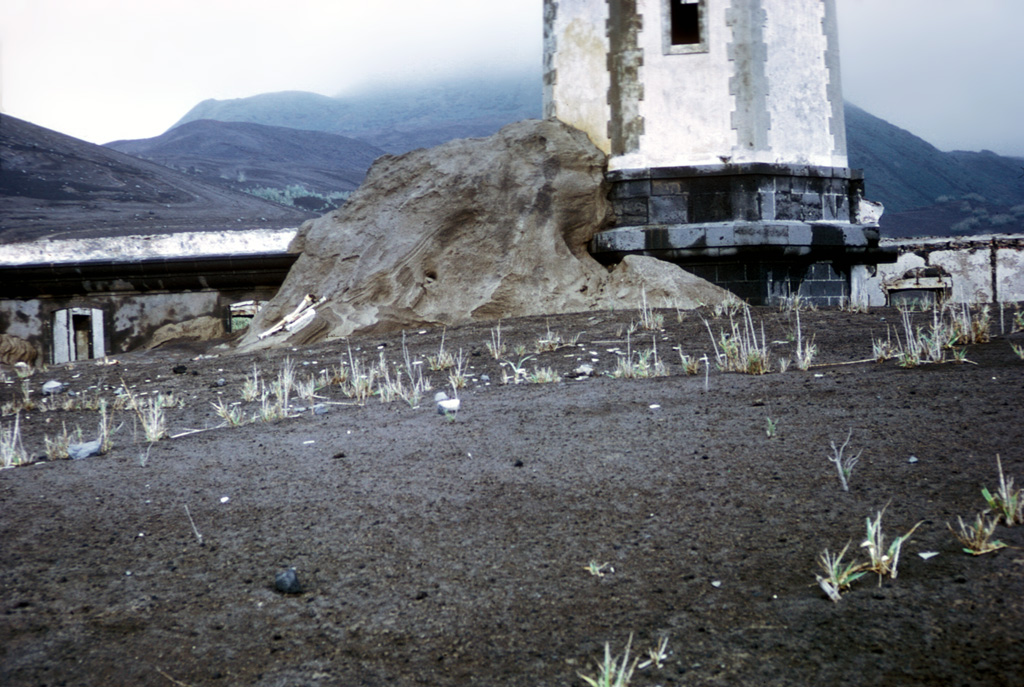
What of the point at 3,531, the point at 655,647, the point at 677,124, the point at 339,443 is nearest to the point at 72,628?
the point at 3,531

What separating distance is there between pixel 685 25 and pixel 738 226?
3.51 m

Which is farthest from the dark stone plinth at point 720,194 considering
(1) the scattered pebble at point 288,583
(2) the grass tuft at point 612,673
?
(2) the grass tuft at point 612,673

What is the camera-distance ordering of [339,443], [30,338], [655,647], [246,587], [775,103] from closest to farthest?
[655,647]
[246,587]
[339,443]
[775,103]
[30,338]

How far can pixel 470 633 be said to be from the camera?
83.4 inches

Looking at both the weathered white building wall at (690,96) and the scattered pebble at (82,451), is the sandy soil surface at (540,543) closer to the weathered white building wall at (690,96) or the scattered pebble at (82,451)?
the scattered pebble at (82,451)

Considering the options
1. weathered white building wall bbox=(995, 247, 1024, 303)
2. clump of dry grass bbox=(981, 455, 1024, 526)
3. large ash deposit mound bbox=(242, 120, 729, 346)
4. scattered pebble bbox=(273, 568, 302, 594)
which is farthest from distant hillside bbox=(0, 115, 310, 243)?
clump of dry grass bbox=(981, 455, 1024, 526)

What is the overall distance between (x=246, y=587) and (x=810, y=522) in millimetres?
1504

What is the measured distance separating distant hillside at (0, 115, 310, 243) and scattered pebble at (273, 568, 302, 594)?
1117 inches

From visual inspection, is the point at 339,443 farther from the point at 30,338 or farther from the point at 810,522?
the point at 30,338

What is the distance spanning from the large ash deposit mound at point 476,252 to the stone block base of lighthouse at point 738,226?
34 cm

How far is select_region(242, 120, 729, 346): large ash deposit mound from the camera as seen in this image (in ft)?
29.9

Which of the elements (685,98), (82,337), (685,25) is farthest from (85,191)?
(685,98)

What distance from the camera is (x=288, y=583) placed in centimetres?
239

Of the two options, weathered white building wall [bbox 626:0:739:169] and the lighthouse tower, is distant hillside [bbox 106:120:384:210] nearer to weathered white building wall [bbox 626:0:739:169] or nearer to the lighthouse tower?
the lighthouse tower
